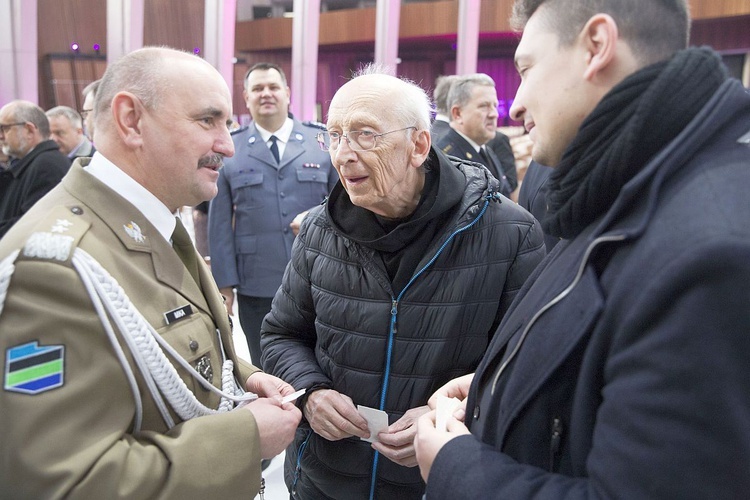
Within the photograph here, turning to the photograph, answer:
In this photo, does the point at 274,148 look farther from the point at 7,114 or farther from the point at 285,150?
the point at 7,114

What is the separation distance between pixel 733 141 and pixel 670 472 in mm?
452

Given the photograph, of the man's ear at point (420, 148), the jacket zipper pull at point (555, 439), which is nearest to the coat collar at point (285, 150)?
the man's ear at point (420, 148)

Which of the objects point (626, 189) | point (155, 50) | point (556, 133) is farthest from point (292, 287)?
point (626, 189)

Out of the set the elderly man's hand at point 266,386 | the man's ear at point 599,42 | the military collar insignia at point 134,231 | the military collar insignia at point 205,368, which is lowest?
the elderly man's hand at point 266,386

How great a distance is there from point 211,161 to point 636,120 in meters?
1.04

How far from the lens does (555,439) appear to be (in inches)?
35.4

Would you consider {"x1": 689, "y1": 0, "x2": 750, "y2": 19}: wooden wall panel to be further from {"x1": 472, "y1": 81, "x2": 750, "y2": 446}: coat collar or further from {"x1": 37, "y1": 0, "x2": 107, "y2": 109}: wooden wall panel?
{"x1": 472, "y1": 81, "x2": 750, "y2": 446}: coat collar

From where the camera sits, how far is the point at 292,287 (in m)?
1.91

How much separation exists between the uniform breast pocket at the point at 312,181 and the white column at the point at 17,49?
5679mm

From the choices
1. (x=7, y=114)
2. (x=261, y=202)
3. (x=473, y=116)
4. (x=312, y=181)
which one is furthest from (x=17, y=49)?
(x=473, y=116)

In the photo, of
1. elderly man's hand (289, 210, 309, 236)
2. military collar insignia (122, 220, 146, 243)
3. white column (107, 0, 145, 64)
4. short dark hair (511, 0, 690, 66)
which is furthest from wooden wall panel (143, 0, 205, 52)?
short dark hair (511, 0, 690, 66)

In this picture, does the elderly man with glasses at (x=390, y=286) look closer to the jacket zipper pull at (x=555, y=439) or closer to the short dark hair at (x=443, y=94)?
the jacket zipper pull at (x=555, y=439)

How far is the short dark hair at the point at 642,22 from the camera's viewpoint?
881mm

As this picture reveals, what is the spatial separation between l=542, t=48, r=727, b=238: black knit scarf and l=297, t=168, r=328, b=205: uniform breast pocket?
2.78 m
